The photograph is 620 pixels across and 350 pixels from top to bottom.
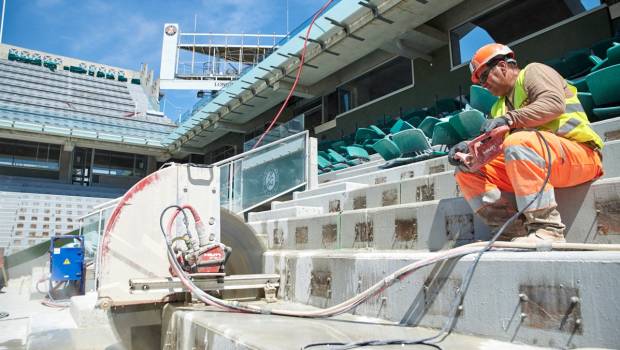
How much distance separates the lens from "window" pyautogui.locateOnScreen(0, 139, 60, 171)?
20.2 metres

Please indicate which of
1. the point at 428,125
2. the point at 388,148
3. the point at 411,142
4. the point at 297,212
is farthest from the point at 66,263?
the point at 428,125

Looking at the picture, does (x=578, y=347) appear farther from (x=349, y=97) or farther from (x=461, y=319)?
(x=349, y=97)

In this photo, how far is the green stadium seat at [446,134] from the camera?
496 cm

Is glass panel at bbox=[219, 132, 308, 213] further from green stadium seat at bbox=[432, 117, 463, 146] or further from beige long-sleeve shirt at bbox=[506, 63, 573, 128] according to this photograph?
beige long-sleeve shirt at bbox=[506, 63, 573, 128]

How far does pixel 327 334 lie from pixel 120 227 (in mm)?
1973

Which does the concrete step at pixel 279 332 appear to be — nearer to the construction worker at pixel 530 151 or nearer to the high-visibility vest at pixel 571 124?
the construction worker at pixel 530 151

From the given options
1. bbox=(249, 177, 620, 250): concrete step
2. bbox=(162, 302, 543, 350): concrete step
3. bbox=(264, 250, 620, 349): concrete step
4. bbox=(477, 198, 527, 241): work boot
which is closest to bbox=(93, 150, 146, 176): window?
bbox=(249, 177, 620, 250): concrete step

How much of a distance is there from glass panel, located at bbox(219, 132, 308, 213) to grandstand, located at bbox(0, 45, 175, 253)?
11.2m

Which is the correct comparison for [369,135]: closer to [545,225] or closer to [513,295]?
[545,225]

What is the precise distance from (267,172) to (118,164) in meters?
19.0

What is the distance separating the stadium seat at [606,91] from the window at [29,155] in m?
23.3

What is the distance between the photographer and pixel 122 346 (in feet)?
9.80

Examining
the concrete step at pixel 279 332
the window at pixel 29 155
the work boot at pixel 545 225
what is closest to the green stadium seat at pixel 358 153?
the concrete step at pixel 279 332

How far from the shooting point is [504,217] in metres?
2.06
